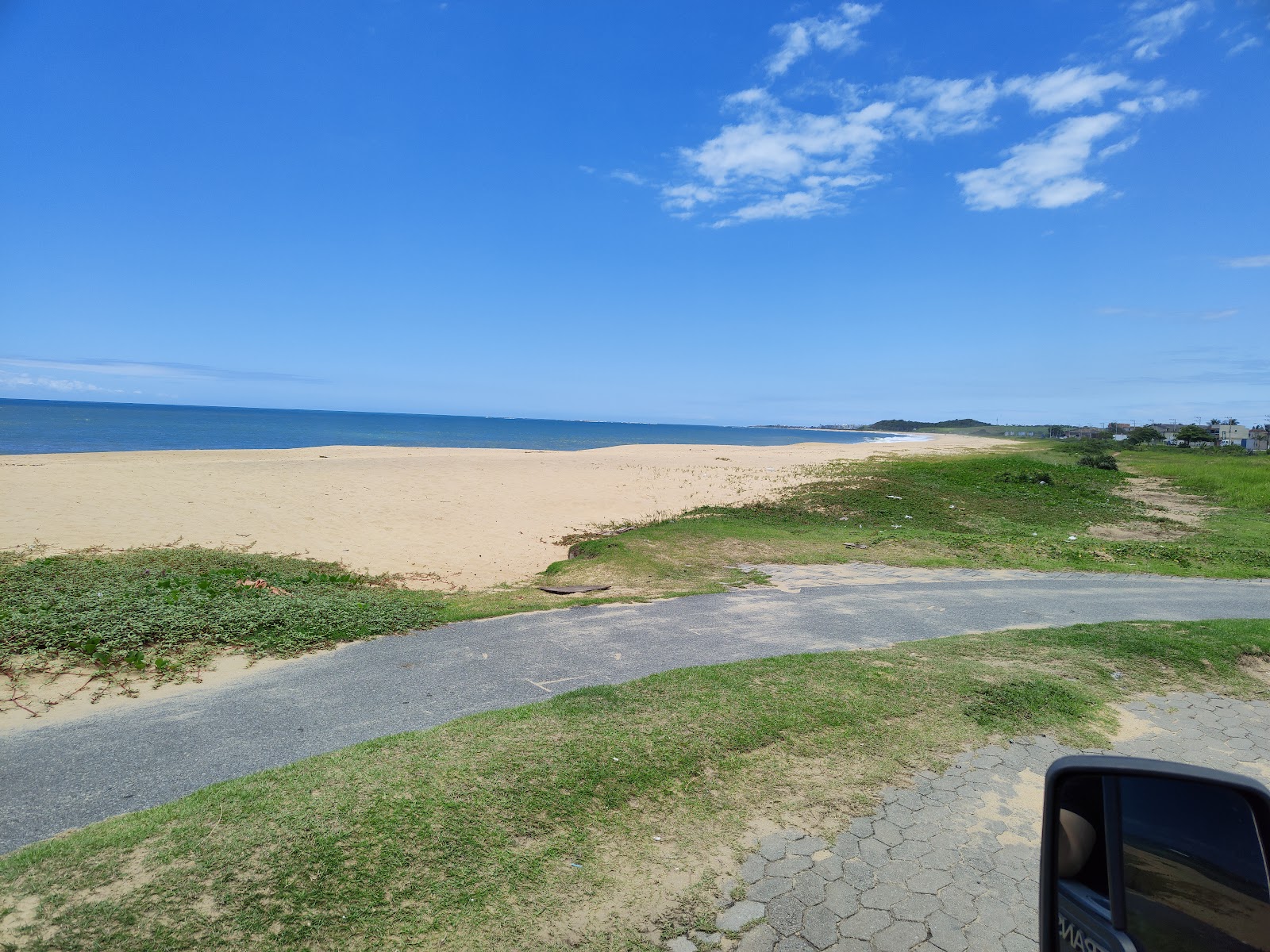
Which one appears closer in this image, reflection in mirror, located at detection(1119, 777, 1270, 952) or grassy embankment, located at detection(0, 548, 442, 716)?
reflection in mirror, located at detection(1119, 777, 1270, 952)

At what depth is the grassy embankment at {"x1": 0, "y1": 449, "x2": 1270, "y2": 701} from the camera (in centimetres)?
771

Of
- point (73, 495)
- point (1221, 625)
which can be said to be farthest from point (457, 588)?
point (73, 495)

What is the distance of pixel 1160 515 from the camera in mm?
24344

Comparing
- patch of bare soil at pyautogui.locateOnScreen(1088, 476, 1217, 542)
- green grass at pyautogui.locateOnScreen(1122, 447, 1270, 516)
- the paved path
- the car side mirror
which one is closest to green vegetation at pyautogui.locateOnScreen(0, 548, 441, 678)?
the paved path

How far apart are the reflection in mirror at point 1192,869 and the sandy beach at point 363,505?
11353 mm

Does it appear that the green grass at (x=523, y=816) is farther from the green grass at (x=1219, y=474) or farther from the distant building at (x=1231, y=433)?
the distant building at (x=1231, y=433)

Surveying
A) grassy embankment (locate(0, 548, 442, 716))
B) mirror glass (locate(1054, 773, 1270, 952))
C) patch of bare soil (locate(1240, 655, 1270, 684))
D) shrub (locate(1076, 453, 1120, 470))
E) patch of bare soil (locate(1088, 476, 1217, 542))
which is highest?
mirror glass (locate(1054, 773, 1270, 952))

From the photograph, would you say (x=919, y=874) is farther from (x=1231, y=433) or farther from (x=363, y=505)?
(x=1231, y=433)

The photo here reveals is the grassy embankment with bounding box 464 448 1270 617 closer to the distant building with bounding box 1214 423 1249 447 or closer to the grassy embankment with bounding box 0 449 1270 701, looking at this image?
the grassy embankment with bounding box 0 449 1270 701

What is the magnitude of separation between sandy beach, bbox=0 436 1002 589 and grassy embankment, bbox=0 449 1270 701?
5.90 ft

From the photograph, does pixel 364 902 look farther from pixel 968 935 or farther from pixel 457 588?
pixel 457 588

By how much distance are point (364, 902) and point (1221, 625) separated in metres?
11.4

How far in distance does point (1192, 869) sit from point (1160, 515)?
1132 inches

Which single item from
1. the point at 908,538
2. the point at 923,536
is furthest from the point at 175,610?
the point at 923,536
